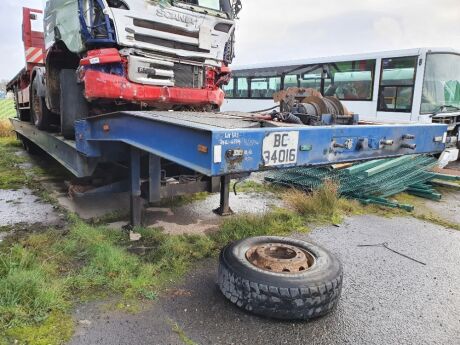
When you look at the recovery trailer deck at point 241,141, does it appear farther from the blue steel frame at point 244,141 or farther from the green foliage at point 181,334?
the green foliage at point 181,334

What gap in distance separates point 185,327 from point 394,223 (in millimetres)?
3406

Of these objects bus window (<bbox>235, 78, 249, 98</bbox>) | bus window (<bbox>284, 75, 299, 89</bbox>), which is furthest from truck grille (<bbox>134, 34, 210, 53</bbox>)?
bus window (<bbox>235, 78, 249, 98</bbox>)

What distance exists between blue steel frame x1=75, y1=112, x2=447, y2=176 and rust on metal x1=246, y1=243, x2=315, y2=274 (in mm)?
791

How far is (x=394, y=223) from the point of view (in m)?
4.83

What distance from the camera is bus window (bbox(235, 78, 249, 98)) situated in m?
15.8

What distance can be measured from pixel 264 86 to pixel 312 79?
2.48 meters

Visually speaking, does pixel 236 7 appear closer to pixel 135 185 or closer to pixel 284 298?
pixel 135 185

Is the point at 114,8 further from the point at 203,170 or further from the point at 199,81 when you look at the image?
the point at 203,170

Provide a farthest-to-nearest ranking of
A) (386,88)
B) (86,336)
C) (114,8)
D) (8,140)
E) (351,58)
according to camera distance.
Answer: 1. (8,140)
2. (351,58)
3. (386,88)
4. (114,8)
5. (86,336)

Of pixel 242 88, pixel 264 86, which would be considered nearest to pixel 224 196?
pixel 264 86

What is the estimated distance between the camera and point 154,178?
4.04 m

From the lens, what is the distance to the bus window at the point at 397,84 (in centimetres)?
1016

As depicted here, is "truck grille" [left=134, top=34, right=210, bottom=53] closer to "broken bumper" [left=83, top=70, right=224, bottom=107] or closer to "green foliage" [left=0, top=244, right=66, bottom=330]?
"broken bumper" [left=83, top=70, right=224, bottom=107]

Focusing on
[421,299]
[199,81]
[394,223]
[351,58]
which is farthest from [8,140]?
[421,299]
